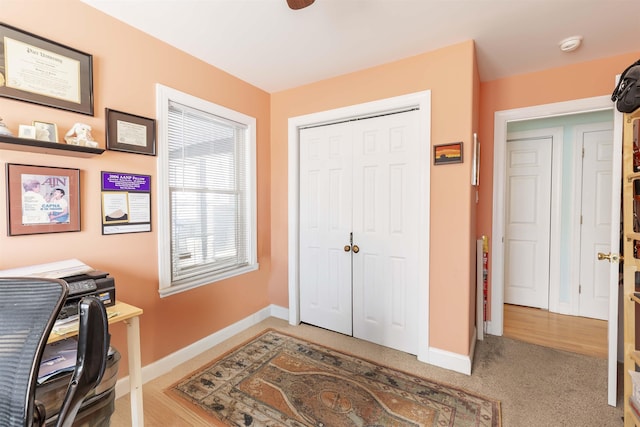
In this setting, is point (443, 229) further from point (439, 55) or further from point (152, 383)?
point (152, 383)

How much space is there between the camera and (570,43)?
208 centimetres

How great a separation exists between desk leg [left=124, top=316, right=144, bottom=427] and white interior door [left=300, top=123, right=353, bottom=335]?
1.73 metres

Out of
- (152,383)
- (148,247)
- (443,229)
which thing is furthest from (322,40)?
(152,383)

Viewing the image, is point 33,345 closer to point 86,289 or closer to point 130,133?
point 86,289

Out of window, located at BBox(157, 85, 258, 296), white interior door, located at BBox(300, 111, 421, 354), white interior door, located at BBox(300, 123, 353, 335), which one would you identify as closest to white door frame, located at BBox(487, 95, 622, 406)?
white interior door, located at BBox(300, 111, 421, 354)

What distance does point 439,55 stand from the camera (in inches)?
86.5

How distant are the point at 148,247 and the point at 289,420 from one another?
152 centimetres

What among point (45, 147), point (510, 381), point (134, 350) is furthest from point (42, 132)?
point (510, 381)

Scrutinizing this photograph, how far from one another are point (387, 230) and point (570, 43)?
1.94 m

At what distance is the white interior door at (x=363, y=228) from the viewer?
95.3 inches

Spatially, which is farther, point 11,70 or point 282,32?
point 282,32

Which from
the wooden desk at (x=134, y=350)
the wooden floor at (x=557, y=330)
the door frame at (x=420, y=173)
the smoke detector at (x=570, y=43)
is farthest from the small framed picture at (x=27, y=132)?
the wooden floor at (x=557, y=330)

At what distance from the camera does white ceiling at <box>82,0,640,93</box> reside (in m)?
1.74

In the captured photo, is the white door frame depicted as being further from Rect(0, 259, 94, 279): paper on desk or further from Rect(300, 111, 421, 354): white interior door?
Rect(0, 259, 94, 279): paper on desk
